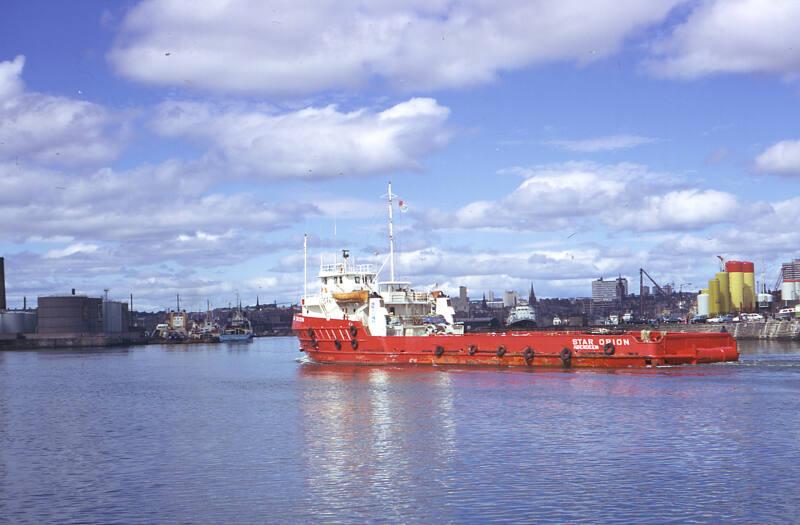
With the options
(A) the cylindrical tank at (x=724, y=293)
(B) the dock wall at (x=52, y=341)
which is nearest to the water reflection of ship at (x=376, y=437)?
(B) the dock wall at (x=52, y=341)

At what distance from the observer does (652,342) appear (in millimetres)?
54281

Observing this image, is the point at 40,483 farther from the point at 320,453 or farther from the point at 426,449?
the point at 426,449

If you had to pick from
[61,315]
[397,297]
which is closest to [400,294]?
[397,297]

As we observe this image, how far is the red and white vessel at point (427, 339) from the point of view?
181 feet

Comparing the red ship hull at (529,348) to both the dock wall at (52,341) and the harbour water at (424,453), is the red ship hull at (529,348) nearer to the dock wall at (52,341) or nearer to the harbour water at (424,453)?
the harbour water at (424,453)

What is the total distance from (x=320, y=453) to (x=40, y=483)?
8650 mm

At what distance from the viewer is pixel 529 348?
2270 inches

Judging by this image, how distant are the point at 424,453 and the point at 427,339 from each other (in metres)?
32.1

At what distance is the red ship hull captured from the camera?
5481 cm

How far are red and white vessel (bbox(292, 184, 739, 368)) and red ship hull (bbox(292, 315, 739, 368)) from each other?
0.06 m

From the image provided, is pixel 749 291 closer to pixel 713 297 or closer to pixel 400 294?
pixel 713 297

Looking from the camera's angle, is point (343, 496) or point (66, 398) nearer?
point (343, 496)

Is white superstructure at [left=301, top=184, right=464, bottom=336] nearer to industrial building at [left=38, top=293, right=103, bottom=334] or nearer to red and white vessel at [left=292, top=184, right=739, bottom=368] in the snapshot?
red and white vessel at [left=292, top=184, right=739, bottom=368]

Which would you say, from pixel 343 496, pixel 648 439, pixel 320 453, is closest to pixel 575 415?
pixel 648 439
